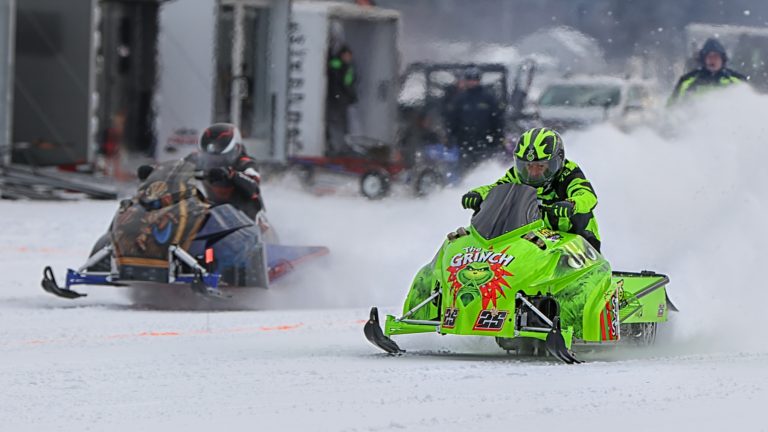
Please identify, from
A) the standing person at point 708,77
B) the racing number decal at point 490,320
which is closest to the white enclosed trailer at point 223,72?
the standing person at point 708,77

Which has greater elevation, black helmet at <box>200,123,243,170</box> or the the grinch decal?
black helmet at <box>200,123,243,170</box>

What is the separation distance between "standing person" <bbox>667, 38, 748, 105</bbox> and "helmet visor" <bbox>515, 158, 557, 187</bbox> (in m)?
8.77

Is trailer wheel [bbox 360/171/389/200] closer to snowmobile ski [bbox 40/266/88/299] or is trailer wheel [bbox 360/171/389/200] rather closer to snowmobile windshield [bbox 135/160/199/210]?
snowmobile windshield [bbox 135/160/199/210]

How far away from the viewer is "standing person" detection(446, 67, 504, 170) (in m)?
26.5

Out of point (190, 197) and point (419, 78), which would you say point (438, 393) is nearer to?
point (190, 197)

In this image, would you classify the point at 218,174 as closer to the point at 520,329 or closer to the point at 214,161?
the point at 214,161

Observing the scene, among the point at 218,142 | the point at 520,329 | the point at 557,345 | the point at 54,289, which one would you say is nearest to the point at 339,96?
the point at 218,142

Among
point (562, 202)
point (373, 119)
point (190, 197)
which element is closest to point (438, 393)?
point (562, 202)

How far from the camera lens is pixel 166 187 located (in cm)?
1280

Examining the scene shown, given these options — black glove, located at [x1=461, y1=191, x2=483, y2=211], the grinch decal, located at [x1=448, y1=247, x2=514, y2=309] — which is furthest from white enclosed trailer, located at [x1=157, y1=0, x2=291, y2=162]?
the grinch decal, located at [x1=448, y1=247, x2=514, y2=309]

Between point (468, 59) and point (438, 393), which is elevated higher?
point (468, 59)

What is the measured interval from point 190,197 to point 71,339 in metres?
2.44

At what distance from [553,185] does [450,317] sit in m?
1.54

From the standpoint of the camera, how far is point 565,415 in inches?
282
